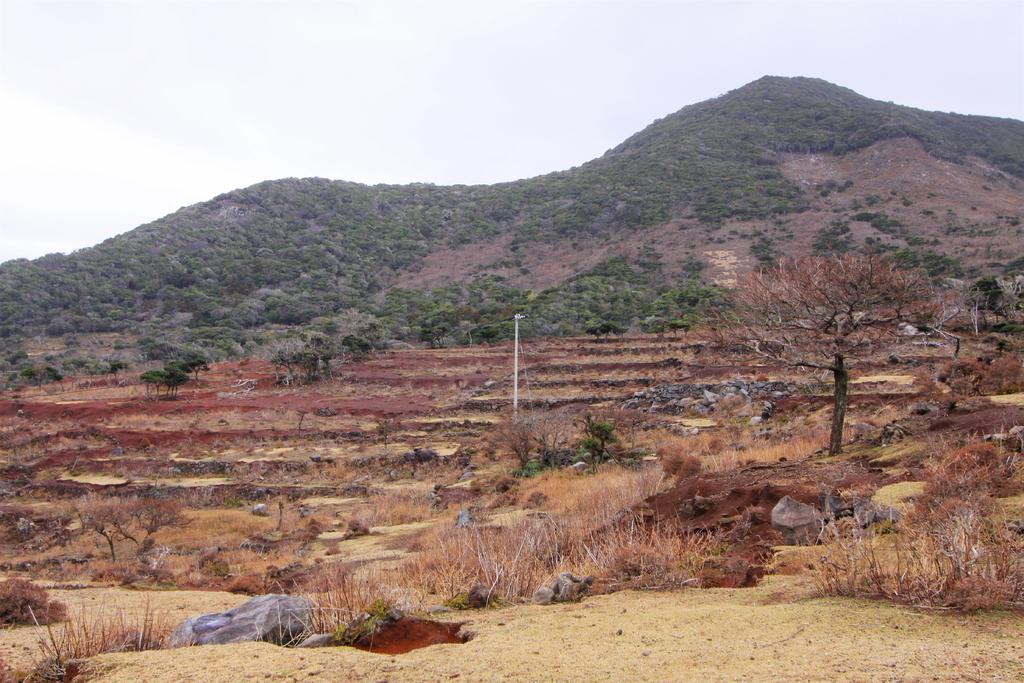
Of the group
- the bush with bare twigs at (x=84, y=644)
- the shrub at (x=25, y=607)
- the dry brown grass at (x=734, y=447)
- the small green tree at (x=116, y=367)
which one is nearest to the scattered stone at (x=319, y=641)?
the bush with bare twigs at (x=84, y=644)

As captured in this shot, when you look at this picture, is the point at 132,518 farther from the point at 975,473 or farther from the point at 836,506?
the point at 975,473

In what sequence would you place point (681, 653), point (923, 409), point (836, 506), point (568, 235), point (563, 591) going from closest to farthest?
point (681, 653)
point (563, 591)
point (836, 506)
point (923, 409)
point (568, 235)

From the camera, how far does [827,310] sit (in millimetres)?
11328

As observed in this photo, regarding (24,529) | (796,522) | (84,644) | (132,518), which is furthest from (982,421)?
(24,529)

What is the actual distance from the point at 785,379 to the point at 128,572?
27094mm

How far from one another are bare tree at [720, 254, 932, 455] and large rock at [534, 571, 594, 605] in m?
7.08

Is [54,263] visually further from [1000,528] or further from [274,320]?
[1000,528]

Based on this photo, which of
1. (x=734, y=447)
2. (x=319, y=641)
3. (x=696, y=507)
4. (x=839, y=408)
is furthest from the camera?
(x=734, y=447)

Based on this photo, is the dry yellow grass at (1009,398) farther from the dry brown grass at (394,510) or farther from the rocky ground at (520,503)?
the dry brown grass at (394,510)

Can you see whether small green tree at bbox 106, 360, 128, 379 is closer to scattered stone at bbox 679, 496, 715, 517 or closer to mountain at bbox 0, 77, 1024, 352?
mountain at bbox 0, 77, 1024, 352

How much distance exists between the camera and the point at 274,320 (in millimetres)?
69188

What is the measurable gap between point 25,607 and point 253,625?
3.48 metres

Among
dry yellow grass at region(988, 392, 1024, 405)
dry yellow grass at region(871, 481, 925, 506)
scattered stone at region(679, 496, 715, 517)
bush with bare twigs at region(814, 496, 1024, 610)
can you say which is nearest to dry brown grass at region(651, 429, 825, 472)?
dry yellow grass at region(988, 392, 1024, 405)

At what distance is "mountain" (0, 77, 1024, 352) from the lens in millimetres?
63594
